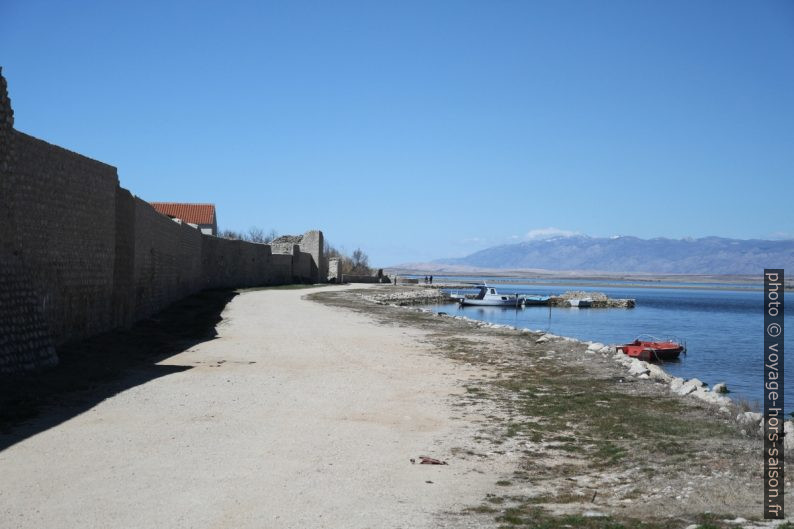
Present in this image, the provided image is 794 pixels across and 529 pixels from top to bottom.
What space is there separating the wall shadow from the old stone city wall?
32cm

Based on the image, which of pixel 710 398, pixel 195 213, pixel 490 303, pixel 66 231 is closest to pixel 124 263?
pixel 66 231

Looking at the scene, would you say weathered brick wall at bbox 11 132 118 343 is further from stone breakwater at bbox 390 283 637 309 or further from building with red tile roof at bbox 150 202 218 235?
building with red tile roof at bbox 150 202 218 235

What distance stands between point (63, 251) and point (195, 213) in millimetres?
47063

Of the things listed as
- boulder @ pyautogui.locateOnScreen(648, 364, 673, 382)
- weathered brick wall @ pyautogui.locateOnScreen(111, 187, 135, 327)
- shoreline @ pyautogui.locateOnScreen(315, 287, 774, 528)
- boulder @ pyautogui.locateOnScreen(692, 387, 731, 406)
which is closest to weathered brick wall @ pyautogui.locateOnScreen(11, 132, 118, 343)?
weathered brick wall @ pyautogui.locateOnScreen(111, 187, 135, 327)

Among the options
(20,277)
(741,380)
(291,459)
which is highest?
(20,277)

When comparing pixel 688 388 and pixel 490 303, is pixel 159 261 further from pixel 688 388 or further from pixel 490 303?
pixel 490 303

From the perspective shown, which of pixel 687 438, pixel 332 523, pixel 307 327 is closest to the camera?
pixel 332 523

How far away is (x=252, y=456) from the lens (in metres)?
7.17

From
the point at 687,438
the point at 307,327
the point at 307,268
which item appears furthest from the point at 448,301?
the point at 687,438

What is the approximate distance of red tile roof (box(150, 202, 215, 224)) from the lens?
58438mm

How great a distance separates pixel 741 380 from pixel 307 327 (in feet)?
40.3

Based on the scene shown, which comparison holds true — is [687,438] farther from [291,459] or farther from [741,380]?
[741,380]

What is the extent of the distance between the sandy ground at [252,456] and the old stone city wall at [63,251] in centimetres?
213

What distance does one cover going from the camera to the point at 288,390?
1119cm
